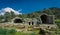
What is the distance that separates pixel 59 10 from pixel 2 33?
58725 millimetres

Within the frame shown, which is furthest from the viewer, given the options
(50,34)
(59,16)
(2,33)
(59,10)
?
(59,10)

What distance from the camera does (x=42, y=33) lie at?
55.2 feet

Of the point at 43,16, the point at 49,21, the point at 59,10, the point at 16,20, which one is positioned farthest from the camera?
the point at 59,10

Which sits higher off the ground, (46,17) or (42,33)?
(46,17)

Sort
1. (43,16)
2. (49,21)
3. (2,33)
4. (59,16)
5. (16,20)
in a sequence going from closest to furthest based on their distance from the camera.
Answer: (2,33)
(49,21)
(43,16)
(16,20)
(59,16)

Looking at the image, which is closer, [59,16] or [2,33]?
[2,33]

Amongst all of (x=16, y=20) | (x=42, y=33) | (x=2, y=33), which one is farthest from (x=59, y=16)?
(x=2, y=33)

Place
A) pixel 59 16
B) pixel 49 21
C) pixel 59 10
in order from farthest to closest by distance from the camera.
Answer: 1. pixel 59 10
2. pixel 59 16
3. pixel 49 21

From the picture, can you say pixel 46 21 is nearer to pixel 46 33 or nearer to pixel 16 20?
pixel 16 20

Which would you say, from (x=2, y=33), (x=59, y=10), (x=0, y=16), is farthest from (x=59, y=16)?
(x=2, y=33)

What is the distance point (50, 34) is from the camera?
15.8m

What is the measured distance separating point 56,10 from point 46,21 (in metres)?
38.7

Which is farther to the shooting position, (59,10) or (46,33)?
(59,10)

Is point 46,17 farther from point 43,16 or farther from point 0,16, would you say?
point 0,16
